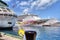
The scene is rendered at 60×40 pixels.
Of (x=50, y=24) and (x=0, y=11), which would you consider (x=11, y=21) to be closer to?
(x=0, y=11)

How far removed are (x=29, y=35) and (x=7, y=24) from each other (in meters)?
5.36

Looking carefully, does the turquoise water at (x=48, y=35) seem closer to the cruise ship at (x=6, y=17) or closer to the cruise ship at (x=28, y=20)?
the cruise ship at (x=28, y=20)

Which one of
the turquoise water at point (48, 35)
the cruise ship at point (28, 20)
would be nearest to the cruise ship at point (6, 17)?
the cruise ship at point (28, 20)

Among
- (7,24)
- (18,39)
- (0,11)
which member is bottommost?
(18,39)

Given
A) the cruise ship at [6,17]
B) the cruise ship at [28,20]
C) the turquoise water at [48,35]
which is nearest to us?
the cruise ship at [6,17]

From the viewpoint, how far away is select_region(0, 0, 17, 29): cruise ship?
7874 mm

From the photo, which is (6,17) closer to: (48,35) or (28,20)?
(48,35)

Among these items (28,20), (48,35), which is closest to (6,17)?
(48,35)

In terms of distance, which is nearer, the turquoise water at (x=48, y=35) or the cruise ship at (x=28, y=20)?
the turquoise water at (x=48, y=35)

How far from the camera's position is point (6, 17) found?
8.05 m

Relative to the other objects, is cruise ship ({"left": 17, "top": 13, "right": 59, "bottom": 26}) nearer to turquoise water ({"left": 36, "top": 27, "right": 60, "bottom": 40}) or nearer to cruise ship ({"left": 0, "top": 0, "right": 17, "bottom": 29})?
cruise ship ({"left": 0, "top": 0, "right": 17, "bottom": 29})

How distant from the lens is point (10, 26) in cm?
843

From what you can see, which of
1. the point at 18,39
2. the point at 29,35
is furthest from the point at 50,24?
the point at 29,35

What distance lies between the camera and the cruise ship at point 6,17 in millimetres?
7874
